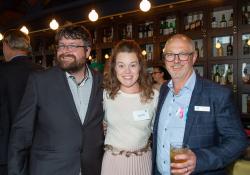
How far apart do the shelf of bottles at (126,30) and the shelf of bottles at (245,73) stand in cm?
211

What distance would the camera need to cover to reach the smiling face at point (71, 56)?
6.79 feet

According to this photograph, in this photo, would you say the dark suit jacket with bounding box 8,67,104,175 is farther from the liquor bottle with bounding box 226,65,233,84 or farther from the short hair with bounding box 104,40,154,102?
the liquor bottle with bounding box 226,65,233,84

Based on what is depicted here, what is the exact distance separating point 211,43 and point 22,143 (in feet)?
11.4

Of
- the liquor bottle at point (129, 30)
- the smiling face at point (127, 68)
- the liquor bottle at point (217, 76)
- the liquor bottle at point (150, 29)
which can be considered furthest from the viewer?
the liquor bottle at point (129, 30)

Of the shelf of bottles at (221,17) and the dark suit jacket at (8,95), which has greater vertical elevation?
the shelf of bottles at (221,17)

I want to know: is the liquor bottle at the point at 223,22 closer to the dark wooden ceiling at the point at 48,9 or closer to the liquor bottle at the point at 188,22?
the liquor bottle at the point at 188,22

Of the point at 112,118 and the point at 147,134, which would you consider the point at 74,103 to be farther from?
the point at 147,134

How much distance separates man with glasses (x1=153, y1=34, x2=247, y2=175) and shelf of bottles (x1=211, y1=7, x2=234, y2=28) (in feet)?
9.74

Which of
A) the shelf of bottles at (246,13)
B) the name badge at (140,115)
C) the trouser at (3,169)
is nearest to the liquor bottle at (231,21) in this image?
the shelf of bottles at (246,13)

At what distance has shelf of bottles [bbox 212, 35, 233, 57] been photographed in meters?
4.68

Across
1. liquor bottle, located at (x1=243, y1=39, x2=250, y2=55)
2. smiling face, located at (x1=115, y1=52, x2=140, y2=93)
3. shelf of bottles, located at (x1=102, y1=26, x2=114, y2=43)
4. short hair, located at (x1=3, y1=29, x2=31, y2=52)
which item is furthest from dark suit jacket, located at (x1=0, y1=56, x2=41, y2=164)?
shelf of bottles, located at (x1=102, y1=26, x2=114, y2=43)

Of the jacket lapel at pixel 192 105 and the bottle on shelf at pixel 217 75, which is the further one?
the bottle on shelf at pixel 217 75

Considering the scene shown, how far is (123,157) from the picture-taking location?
2094 mm

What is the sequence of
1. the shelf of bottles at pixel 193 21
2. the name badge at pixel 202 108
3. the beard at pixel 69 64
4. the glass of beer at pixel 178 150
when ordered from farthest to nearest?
the shelf of bottles at pixel 193 21
the beard at pixel 69 64
the name badge at pixel 202 108
the glass of beer at pixel 178 150
